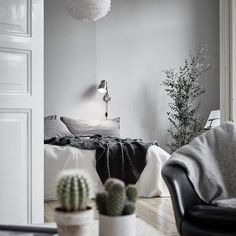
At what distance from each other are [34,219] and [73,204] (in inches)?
73.2

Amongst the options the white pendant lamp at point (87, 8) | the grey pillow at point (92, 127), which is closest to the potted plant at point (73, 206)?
the white pendant lamp at point (87, 8)

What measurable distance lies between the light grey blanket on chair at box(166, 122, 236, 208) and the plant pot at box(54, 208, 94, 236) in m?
1.31

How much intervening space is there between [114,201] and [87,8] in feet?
13.4

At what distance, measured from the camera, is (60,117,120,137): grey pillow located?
620 centimetres

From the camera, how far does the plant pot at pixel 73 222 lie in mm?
1249

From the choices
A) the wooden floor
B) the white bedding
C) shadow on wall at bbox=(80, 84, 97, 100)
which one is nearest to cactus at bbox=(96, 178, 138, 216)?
the wooden floor

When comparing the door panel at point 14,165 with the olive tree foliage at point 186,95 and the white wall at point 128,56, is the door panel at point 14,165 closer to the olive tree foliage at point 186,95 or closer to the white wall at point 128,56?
the white wall at point 128,56

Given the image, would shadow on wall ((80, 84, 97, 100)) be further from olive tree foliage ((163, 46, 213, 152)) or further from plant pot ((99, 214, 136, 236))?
Result: plant pot ((99, 214, 136, 236))

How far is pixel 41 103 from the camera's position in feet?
9.77

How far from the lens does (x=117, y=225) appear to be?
4.40 feet

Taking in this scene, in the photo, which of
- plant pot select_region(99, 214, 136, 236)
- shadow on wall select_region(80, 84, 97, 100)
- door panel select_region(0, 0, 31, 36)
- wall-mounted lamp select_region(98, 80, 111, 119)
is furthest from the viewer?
shadow on wall select_region(80, 84, 97, 100)

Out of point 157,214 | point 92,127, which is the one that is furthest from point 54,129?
point 157,214

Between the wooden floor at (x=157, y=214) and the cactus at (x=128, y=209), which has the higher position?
the cactus at (x=128, y=209)

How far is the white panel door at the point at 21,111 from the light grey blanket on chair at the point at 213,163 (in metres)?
1.09
